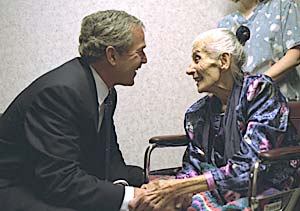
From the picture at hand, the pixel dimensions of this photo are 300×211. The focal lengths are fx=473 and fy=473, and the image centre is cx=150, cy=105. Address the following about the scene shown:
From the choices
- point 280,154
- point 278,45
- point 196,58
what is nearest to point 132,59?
point 196,58

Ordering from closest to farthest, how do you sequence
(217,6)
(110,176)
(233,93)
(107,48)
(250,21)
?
1. (107,48)
2. (233,93)
3. (110,176)
4. (250,21)
5. (217,6)

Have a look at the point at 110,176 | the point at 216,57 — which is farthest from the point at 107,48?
the point at 110,176

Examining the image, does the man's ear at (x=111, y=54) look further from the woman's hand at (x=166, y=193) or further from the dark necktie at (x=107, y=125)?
the woman's hand at (x=166, y=193)

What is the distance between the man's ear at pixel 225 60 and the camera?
177 cm

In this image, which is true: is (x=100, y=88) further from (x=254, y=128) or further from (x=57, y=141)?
(x=254, y=128)

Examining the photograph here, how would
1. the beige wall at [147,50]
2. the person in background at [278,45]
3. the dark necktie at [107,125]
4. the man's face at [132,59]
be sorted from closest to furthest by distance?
the man's face at [132,59]
the dark necktie at [107,125]
the person in background at [278,45]
the beige wall at [147,50]

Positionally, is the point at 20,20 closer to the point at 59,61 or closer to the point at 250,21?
the point at 59,61

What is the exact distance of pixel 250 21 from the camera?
7.62 ft

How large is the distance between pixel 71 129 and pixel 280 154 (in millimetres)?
672

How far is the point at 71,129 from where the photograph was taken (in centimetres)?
153

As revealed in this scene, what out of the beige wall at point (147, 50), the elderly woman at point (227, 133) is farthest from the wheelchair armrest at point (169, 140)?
the beige wall at point (147, 50)

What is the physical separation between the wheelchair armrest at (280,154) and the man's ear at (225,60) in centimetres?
40

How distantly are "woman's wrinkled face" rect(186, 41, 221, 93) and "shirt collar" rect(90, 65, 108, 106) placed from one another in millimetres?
343

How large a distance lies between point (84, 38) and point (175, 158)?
1313 millimetres
